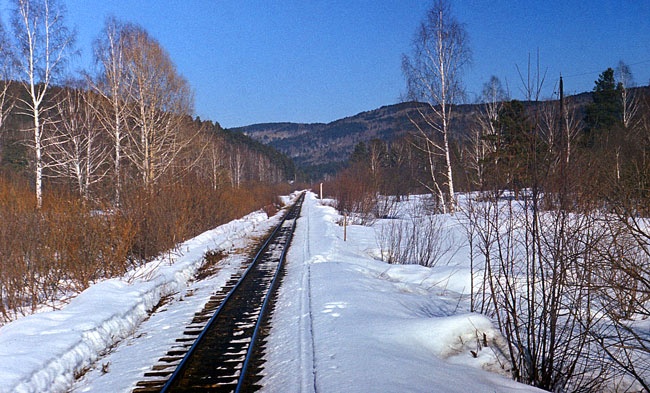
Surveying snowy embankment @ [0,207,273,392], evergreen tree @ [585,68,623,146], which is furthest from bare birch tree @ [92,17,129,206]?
evergreen tree @ [585,68,623,146]

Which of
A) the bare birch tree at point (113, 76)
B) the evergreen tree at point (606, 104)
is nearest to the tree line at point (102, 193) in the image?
the bare birch tree at point (113, 76)

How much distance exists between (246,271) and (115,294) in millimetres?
4292

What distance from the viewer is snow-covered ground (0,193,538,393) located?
502 cm

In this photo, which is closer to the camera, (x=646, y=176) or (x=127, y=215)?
(x=646, y=176)

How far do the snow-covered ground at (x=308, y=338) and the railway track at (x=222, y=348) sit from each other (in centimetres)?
22

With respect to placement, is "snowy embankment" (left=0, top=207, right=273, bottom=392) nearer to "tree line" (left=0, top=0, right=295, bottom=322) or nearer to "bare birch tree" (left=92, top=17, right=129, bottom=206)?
"tree line" (left=0, top=0, right=295, bottom=322)

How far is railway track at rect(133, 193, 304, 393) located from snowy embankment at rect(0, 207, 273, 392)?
3.50ft

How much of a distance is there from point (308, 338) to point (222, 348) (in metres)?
1.32

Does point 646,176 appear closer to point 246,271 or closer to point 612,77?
point 246,271

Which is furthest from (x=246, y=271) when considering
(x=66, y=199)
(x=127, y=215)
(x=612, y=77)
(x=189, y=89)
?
(x=612, y=77)

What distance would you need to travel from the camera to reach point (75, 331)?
6.38 meters

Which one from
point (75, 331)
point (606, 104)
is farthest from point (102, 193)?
point (606, 104)

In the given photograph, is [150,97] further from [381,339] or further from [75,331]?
[381,339]

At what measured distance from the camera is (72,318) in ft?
22.9
